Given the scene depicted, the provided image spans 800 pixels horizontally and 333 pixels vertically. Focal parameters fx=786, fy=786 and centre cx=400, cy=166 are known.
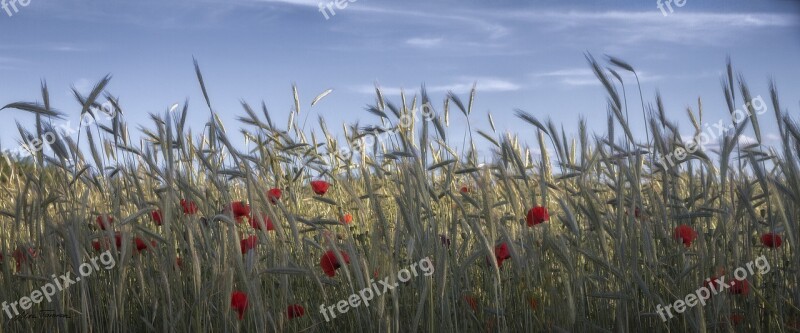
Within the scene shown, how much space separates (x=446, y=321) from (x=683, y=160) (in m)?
0.95

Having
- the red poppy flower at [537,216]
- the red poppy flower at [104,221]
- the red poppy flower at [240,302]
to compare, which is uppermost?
the red poppy flower at [104,221]

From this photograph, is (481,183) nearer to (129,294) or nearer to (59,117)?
(59,117)

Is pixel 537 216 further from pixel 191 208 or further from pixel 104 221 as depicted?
pixel 104 221

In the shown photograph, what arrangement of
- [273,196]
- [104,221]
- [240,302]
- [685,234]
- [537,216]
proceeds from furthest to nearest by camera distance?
[273,196] → [685,234] → [537,216] → [240,302] → [104,221]

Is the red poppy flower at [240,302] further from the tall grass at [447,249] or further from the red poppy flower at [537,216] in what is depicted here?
the red poppy flower at [537,216]

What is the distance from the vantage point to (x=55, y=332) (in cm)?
233

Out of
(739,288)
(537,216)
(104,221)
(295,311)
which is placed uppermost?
(104,221)

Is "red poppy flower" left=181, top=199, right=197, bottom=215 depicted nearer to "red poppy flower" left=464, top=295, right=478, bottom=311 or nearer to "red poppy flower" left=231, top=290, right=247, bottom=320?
"red poppy flower" left=231, top=290, right=247, bottom=320

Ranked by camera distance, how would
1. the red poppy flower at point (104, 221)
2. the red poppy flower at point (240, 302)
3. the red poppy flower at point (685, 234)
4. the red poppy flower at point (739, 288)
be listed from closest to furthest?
the red poppy flower at point (104, 221), the red poppy flower at point (240, 302), the red poppy flower at point (739, 288), the red poppy flower at point (685, 234)

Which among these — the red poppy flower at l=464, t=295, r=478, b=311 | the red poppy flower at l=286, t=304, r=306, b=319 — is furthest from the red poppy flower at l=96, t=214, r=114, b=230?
the red poppy flower at l=464, t=295, r=478, b=311

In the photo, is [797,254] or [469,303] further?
[469,303]

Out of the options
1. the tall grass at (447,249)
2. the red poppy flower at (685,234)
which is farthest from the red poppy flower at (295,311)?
the red poppy flower at (685,234)

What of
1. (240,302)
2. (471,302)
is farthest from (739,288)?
(240,302)

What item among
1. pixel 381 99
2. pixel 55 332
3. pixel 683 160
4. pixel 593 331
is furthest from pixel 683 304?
pixel 55 332
